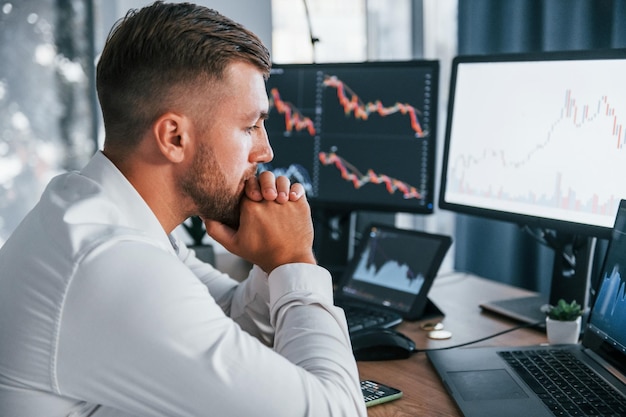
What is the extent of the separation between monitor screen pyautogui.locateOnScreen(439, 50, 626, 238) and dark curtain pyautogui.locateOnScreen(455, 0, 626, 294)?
0.70 m

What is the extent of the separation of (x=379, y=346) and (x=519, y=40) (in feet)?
4.96

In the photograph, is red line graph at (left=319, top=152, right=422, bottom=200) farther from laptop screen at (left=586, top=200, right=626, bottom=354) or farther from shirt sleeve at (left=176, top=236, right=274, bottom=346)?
laptop screen at (left=586, top=200, right=626, bottom=354)

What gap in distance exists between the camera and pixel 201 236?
1940 millimetres

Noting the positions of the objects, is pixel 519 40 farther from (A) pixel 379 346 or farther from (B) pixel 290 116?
(A) pixel 379 346

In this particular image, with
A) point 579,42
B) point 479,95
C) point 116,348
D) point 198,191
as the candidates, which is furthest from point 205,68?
point 579,42

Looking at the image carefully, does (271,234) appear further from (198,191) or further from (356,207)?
(356,207)

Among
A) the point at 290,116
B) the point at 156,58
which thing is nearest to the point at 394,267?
the point at 290,116

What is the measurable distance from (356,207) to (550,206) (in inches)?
20.6

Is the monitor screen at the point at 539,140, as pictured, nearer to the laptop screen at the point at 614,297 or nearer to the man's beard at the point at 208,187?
the laptop screen at the point at 614,297

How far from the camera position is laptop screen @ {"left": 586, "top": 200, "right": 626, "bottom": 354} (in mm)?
1129

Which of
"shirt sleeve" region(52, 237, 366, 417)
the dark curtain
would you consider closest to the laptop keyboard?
"shirt sleeve" region(52, 237, 366, 417)

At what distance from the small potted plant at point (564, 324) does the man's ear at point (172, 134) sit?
0.76 m

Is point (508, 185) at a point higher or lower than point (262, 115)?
lower

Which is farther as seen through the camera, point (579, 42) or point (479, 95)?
point (579, 42)
